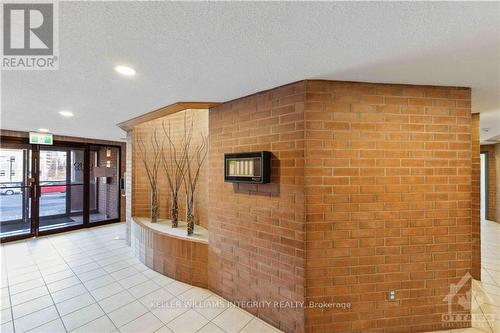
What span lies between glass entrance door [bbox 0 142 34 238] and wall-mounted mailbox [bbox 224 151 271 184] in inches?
203

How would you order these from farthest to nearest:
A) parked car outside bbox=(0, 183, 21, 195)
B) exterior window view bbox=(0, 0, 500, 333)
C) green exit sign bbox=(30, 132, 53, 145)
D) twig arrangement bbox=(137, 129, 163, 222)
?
green exit sign bbox=(30, 132, 53, 145) → parked car outside bbox=(0, 183, 21, 195) → twig arrangement bbox=(137, 129, 163, 222) → exterior window view bbox=(0, 0, 500, 333)

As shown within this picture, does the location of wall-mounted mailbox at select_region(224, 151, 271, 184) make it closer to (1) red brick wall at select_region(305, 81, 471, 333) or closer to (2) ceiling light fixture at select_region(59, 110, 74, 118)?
(1) red brick wall at select_region(305, 81, 471, 333)

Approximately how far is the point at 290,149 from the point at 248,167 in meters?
0.47

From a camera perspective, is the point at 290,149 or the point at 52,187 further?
the point at 52,187

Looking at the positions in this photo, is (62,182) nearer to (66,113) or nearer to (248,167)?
(66,113)

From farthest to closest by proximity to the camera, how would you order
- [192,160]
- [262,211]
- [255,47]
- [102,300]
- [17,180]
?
[17,180] < [192,160] < [102,300] < [262,211] < [255,47]

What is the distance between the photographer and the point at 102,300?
246 centimetres

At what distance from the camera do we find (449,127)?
2.02 metres

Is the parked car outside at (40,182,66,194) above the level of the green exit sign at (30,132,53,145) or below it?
below

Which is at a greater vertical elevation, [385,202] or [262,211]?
[385,202]

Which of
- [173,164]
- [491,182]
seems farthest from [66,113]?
[491,182]

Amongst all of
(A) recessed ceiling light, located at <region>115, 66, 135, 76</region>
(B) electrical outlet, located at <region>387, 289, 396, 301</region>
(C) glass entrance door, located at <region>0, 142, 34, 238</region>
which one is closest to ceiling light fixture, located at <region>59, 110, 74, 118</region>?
(A) recessed ceiling light, located at <region>115, 66, 135, 76</region>

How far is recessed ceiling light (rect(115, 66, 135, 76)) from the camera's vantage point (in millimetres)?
1644

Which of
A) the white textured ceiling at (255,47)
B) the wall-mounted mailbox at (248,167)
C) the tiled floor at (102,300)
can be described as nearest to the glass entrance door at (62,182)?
the tiled floor at (102,300)
